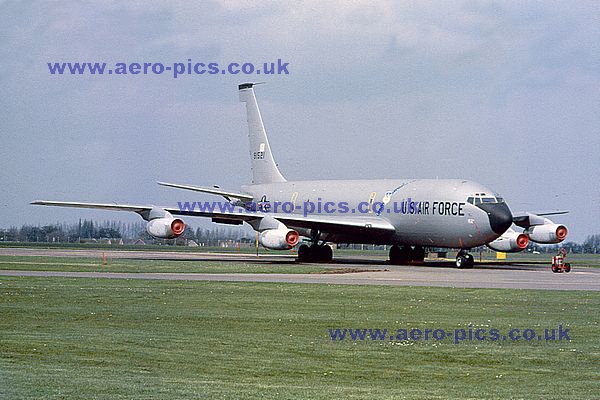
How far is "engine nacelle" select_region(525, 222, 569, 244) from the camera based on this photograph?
202 ft

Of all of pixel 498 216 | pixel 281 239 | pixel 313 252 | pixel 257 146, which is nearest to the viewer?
pixel 498 216

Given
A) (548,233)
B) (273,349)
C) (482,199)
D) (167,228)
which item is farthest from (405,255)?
(273,349)

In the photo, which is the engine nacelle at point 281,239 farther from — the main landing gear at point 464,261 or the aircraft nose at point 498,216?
the aircraft nose at point 498,216

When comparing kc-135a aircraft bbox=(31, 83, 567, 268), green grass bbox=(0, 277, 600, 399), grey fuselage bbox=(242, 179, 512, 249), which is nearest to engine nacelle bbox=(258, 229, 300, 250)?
kc-135a aircraft bbox=(31, 83, 567, 268)

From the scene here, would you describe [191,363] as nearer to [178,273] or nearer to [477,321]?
[477,321]

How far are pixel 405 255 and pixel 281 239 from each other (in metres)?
10.3

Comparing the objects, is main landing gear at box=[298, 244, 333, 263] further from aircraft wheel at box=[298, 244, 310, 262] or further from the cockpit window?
the cockpit window

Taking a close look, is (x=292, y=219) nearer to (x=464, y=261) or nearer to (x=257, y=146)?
(x=464, y=261)

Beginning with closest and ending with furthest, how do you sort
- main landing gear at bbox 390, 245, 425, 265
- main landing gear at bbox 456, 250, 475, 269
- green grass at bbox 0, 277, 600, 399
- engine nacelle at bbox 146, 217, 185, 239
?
1. green grass at bbox 0, 277, 600, 399
2. main landing gear at bbox 456, 250, 475, 269
3. engine nacelle at bbox 146, 217, 185, 239
4. main landing gear at bbox 390, 245, 425, 265

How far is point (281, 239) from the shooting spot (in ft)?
184

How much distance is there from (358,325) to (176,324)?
380 cm

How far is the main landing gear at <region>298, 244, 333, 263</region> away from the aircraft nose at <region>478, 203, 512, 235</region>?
11899mm

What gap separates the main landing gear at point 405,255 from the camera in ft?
206

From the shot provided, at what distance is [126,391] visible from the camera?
13.1 m
